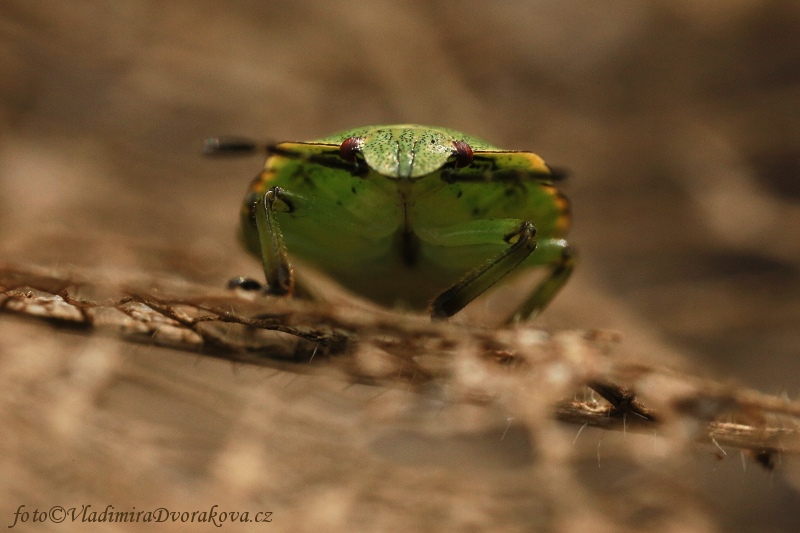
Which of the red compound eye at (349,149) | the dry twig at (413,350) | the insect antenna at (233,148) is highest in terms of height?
the red compound eye at (349,149)

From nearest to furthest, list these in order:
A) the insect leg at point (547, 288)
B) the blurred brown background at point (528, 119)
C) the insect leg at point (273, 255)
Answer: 1. the insect leg at point (273, 255)
2. the insect leg at point (547, 288)
3. the blurred brown background at point (528, 119)

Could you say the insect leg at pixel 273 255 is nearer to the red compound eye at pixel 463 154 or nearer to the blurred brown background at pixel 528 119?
the red compound eye at pixel 463 154

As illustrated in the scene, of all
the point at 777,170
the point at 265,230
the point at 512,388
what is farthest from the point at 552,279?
the point at 777,170

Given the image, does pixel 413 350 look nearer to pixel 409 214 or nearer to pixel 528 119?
pixel 409 214

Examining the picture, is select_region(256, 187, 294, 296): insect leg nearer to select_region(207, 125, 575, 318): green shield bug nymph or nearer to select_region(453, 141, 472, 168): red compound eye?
select_region(207, 125, 575, 318): green shield bug nymph

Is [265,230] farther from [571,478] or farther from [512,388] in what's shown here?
[571,478]

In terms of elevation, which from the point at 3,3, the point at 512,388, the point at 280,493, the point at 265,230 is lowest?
the point at 280,493

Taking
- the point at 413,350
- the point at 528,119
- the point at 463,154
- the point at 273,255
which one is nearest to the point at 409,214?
the point at 463,154

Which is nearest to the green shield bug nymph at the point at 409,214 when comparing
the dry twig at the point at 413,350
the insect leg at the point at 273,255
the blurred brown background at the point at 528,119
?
the insect leg at the point at 273,255

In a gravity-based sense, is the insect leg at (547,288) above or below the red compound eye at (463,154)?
below
